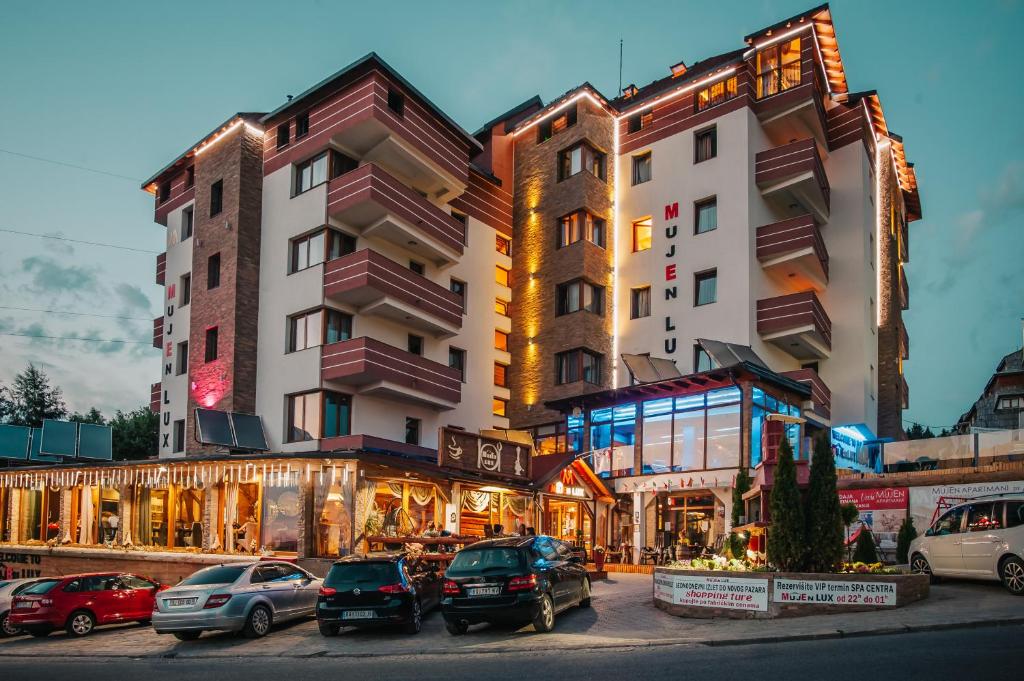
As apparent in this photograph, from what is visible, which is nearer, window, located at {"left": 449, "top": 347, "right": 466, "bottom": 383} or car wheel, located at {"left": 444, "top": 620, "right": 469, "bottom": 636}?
car wheel, located at {"left": 444, "top": 620, "right": 469, "bottom": 636}

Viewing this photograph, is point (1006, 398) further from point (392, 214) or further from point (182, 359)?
point (182, 359)

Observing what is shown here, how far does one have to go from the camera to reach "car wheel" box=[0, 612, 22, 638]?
65.1 ft

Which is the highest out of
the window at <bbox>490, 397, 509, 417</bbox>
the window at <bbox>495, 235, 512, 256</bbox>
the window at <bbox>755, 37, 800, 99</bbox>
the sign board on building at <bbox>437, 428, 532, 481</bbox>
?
the window at <bbox>755, 37, 800, 99</bbox>

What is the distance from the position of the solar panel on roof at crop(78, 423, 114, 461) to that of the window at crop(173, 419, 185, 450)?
2898 millimetres

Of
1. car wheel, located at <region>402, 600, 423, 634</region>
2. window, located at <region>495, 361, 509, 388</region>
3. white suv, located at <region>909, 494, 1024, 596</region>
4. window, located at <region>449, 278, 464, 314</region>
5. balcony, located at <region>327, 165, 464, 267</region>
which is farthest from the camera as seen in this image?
window, located at <region>495, 361, 509, 388</region>

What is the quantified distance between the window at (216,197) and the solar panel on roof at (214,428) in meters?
10.0

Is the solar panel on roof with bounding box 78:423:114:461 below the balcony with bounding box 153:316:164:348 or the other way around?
below

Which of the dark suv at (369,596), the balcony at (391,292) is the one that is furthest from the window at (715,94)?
the dark suv at (369,596)

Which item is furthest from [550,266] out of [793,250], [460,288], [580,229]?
[793,250]

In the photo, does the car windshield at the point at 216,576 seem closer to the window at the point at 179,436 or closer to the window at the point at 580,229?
the window at the point at 179,436

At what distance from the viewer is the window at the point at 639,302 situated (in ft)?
134

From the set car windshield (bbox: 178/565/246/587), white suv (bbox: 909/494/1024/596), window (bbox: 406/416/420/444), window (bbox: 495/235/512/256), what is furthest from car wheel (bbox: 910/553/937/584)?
window (bbox: 495/235/512/256)

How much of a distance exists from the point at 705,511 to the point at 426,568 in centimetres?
1665

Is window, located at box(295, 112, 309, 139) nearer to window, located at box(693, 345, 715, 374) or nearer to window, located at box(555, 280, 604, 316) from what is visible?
window, located at box(555, 280, 604, 316)
